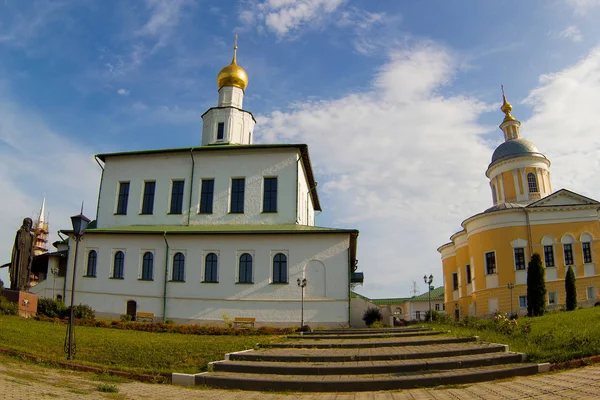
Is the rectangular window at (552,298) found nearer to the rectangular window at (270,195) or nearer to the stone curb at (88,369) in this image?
the rectangular window at (270,195)

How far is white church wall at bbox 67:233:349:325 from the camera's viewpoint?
2416 centimetres

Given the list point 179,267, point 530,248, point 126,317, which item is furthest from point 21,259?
point 530,248

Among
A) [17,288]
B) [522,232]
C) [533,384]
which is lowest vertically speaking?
[533,384]

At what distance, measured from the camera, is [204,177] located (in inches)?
1135

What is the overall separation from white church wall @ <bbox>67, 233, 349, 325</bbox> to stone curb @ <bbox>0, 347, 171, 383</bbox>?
536 inches

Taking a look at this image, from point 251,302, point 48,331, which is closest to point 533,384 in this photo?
point 48,331

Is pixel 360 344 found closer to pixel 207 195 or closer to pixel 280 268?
pixel 280 268

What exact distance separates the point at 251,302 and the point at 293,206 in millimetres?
6278

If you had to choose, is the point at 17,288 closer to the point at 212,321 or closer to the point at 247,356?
the point at 212,321

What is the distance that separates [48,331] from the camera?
1493 cm

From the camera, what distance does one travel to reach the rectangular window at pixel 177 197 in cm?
2855

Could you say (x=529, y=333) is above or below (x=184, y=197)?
below

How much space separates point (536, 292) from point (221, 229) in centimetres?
1760

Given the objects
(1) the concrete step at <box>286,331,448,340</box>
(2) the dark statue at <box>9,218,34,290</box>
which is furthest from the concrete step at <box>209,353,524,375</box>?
(2) the dark statue at <box>9,218,34,290</box>
